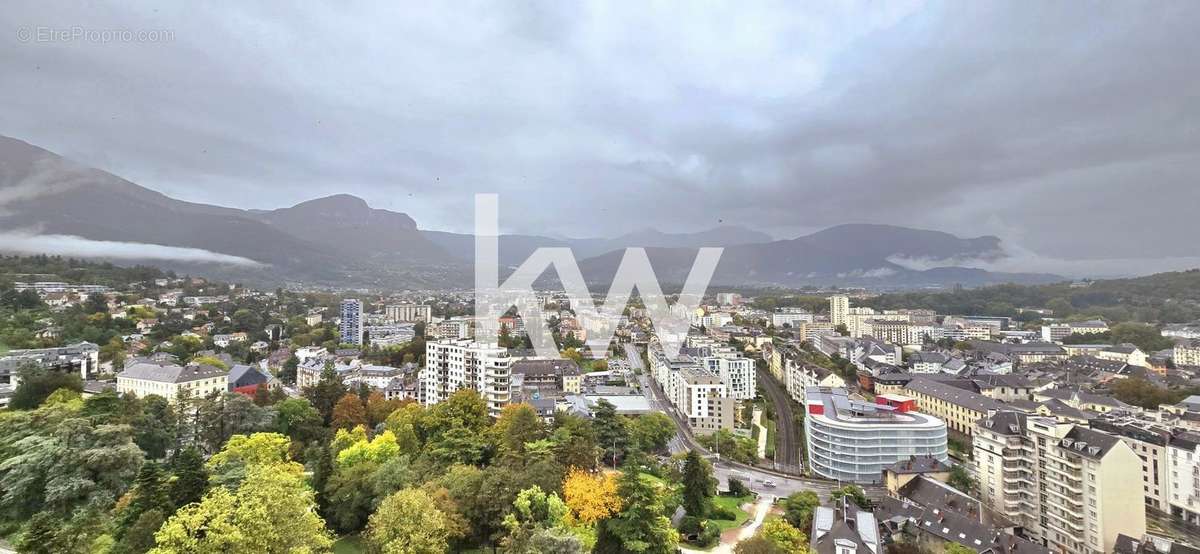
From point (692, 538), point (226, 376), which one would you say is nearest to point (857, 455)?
point (692, 538)

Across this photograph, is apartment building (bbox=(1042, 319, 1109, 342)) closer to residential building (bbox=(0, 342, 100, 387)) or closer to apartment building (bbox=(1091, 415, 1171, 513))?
apartment building (bbox=(1091, 415, 1171, 513))

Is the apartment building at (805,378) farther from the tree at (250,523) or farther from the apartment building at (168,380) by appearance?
the apartment building at (168,380)

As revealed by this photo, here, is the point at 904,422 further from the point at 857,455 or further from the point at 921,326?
the point at 921,326

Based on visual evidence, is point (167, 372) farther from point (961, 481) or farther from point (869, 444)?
point (961, 481)

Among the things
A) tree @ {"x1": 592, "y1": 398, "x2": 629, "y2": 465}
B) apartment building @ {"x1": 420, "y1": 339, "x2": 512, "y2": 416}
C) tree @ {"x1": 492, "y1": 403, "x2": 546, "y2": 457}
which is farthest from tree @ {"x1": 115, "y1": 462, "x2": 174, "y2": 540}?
apartment building @ {"x1": 420, "y1": 339, "x2": 512, "y2": 416}

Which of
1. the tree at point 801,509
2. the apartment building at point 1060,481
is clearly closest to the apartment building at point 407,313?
Answer: the tree at point 801,509

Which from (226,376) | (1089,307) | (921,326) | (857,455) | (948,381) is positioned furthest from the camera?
(1089,307)
